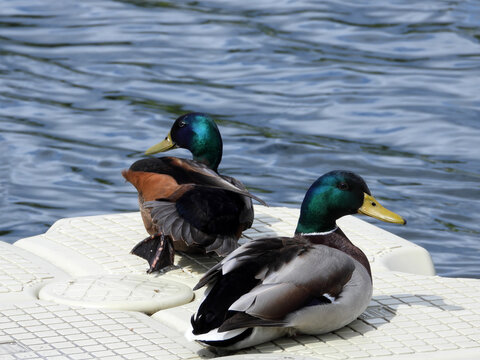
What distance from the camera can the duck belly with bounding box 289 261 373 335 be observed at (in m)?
4.04

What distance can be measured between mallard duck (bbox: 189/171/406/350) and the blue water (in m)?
2.57

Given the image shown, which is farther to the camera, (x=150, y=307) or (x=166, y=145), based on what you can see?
(x=166, y=145)

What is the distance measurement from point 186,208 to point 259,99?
4924 millimetres

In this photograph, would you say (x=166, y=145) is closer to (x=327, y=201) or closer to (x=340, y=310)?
(x=327, y=201)

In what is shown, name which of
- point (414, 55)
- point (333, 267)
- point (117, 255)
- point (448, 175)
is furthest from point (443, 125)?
point (333, 267)

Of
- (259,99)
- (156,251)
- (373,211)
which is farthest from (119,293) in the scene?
(259,99)

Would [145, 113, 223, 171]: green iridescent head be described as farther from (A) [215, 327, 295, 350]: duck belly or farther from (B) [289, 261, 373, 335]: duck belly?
(A) [215, 327, 295, 350]: duck belly

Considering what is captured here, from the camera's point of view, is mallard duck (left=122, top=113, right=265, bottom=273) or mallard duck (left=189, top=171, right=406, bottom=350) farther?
mallard duck (left=122, top=113, right=265, bottom=273)

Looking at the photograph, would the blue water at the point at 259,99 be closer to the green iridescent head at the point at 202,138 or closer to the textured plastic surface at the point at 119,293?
the green iridescent head at the point at 202,138

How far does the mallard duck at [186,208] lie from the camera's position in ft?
15.8

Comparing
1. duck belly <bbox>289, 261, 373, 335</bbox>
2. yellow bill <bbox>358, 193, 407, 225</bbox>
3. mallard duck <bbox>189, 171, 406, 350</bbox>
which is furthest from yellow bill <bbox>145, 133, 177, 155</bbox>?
duck belly <bbox>289, 261, 373, 335</bbox>

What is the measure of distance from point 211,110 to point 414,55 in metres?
2.42

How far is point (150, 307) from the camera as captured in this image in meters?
4.46

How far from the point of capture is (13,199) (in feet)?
25.7
